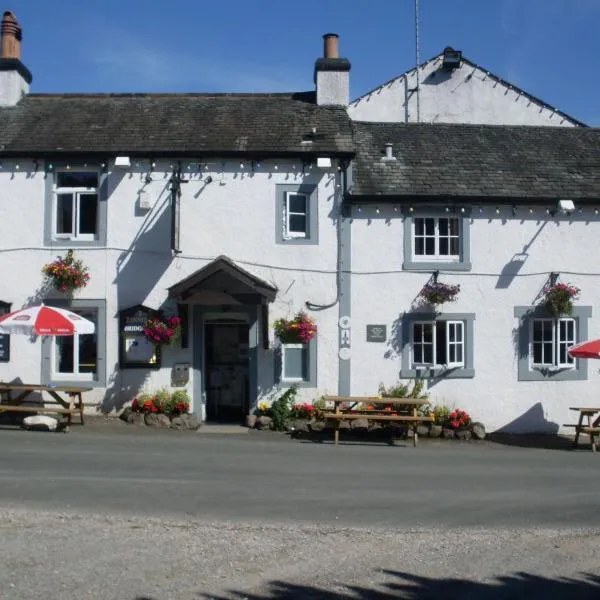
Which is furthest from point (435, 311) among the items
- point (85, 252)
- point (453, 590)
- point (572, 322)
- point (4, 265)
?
point (453, 590)

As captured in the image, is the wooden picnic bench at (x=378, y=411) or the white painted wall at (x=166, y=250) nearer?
the wooden picnic bench at (x=378, y=411)

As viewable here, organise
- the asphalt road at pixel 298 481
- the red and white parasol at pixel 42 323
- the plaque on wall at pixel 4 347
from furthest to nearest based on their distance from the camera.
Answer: the plaque on wall at pixel 4 347, the red and white parasol at pixel 42 323, the asphalt road at pixel 298 481

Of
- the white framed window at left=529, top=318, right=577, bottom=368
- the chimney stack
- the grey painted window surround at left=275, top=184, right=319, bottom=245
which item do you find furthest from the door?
the chimney stack

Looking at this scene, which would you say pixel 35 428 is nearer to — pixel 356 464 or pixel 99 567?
pixel 356 464

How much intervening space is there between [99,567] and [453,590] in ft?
9.59

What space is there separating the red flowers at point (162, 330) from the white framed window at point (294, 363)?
2.29 metres

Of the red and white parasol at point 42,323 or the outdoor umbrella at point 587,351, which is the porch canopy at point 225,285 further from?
the outdoor umbrella at point 587,351

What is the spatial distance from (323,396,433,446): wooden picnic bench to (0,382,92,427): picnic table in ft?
16.0

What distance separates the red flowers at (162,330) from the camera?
1600 centimetres

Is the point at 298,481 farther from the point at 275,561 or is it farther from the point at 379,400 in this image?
the point at 379,400

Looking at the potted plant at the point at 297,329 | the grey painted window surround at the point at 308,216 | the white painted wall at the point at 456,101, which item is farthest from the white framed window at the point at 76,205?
the white painted wall at the point at 456,101

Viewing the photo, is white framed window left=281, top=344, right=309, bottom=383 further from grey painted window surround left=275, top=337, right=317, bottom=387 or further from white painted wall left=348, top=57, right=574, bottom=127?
white painted wall left=348, top=57, right=574, bottom=127

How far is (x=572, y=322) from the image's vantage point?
17.1m

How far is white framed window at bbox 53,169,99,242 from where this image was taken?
1694cm
